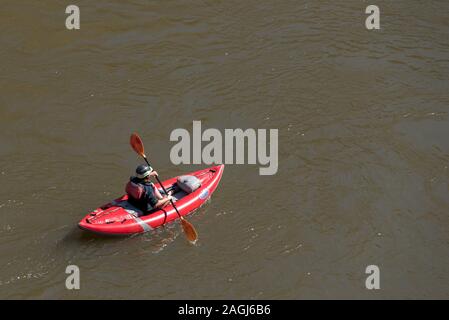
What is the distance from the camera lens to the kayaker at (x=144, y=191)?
380 inches

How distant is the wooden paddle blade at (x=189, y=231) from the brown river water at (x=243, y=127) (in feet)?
0.67

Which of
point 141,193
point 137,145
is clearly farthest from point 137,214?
point 137,145

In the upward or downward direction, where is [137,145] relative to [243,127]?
downward

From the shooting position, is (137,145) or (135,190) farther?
(137,145)

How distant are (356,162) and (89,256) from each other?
189 inches

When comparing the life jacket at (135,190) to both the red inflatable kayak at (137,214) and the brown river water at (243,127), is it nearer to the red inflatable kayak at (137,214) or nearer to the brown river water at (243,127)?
the red inflatable kayak at (137,214)

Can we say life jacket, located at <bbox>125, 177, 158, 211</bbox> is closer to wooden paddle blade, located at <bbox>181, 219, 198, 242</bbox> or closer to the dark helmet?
the dark helmet

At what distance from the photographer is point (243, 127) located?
12070 millimetres

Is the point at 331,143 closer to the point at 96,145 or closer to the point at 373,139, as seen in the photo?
the point at 373,139

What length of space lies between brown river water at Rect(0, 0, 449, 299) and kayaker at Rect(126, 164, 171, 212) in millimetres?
505

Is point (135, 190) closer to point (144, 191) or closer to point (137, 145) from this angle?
point (144, 191)

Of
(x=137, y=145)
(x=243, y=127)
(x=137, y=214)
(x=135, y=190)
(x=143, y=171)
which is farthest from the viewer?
(x=243, y=127)

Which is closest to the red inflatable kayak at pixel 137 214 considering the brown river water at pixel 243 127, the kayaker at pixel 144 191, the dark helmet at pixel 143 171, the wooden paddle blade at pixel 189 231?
the kayaker at pixel 144 191

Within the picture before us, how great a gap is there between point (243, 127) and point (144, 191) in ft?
9.62
